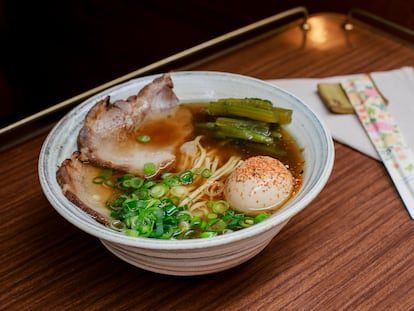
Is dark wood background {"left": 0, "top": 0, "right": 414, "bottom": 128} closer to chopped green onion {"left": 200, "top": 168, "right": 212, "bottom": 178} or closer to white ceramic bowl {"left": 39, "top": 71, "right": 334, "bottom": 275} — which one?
white ceramic bowl {"left": 39, "top": 71, "right": 334, "bottom": 275}

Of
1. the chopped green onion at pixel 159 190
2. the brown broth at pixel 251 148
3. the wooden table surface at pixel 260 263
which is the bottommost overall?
the wooden table surface at pixel 260 263

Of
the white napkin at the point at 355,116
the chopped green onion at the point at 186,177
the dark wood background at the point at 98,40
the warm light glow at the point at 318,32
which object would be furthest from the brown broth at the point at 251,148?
the dark wood background at the point at 98,40

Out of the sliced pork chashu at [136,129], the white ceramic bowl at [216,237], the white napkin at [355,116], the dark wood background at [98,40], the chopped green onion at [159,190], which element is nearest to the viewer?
the white ceramic bowl at [216,237]

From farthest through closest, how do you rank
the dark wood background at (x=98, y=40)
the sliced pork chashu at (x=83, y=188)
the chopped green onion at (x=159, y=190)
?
the dark wood background at (x=98, y=40) → the chopped green onion at (x=159, y=190) → the sliced pork chashu at (x=83, y=188)

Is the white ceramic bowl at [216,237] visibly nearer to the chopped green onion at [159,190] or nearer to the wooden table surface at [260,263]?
the wooden table surface at [260,263]

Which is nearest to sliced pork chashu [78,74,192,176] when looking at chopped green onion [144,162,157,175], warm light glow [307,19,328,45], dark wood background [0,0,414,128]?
chopped green onion [144,162,157,175]

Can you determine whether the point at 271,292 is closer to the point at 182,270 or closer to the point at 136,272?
the point at 182,270

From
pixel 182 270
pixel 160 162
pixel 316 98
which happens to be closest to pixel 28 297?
pixel 182 270
